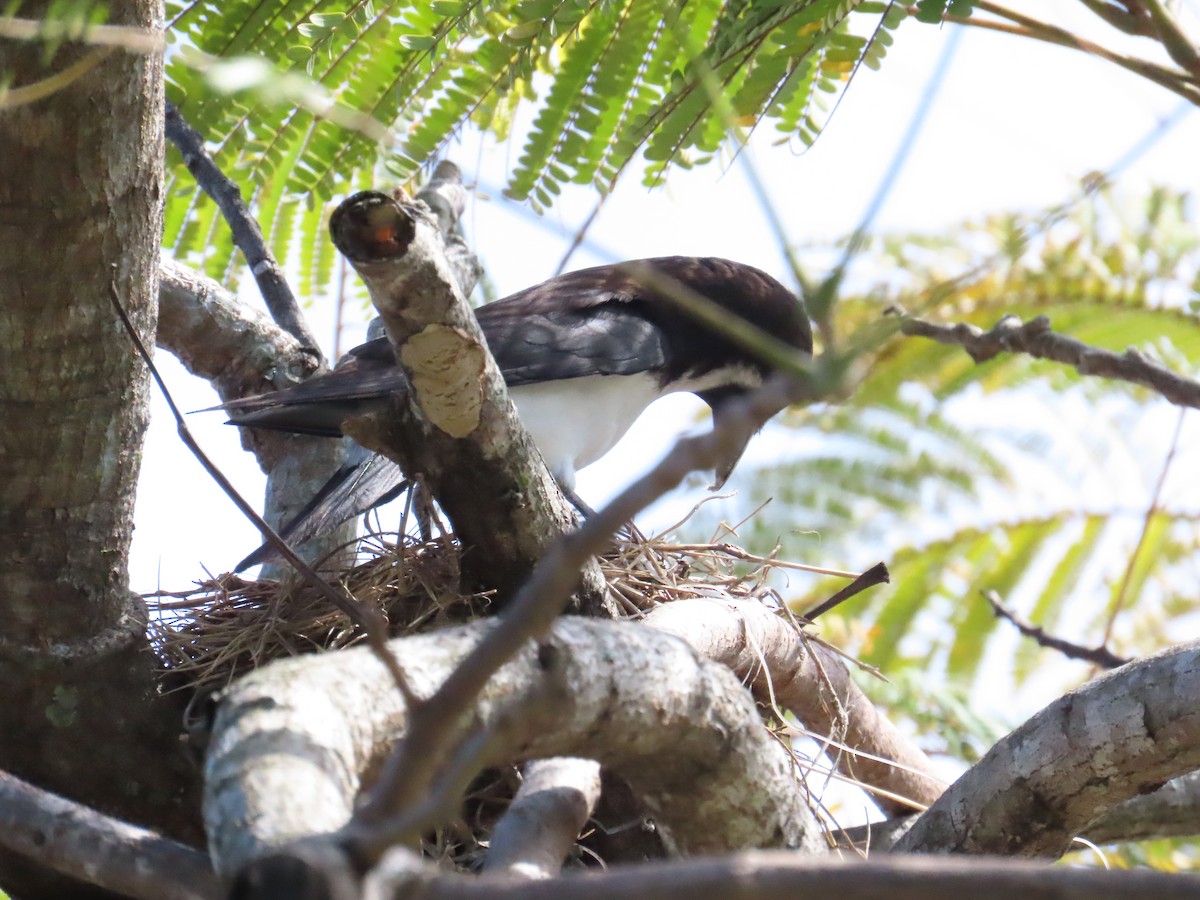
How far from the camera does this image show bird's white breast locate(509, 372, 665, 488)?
15.8 ft

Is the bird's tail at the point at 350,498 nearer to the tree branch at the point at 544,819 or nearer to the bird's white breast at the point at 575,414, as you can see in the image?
the bird's white breast at the point at 575,414

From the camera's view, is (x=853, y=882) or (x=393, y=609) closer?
(x=853, y=882)

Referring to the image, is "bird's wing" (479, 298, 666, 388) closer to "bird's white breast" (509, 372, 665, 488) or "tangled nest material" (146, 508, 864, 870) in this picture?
"bird's white breast" (509, 372, 665, 488)

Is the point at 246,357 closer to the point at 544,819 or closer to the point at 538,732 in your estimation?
the point at 544,819

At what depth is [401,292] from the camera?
2.46m

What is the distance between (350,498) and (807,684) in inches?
62.9

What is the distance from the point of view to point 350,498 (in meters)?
4.41

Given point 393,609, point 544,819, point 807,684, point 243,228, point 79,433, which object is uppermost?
point 243,228

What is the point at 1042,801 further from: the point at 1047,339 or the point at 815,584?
the point at 815,584

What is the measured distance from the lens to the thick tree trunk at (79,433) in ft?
8.25

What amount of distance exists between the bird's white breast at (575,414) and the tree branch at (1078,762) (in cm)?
217

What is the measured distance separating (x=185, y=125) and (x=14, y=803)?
9.18 ft

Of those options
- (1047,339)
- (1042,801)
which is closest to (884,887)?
(1042,801)

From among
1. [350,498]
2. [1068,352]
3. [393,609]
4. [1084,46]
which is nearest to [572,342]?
[350,498]
